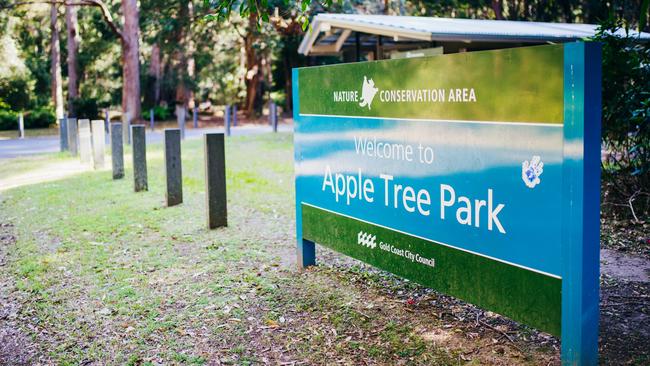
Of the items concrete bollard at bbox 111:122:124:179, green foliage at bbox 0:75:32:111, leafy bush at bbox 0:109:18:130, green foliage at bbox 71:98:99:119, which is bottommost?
concrete bollard at bbox 111:122:124:179

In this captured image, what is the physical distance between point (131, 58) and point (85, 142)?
14.7 metres

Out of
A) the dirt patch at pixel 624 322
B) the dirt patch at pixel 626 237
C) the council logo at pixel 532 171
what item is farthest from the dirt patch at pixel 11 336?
the dirt patch at pixel 626 237

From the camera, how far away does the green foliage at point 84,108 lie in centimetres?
3475

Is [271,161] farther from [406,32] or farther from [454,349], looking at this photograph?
[454,349]

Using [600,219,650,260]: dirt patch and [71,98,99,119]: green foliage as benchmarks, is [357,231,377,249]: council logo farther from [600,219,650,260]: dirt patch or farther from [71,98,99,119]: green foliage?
[71,98,99,119]: green foliage

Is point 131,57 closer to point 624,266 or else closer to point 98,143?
point 98,143

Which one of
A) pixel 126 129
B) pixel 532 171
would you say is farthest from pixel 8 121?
pixel 532 171

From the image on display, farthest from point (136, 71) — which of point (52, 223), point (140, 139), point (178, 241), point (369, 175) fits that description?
point (369, 175)

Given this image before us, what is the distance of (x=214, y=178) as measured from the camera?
8.54 metres

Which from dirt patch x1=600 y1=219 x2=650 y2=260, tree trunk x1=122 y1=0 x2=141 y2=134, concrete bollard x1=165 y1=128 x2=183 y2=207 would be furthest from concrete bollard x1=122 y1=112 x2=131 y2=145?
dirt patch x1=600 y1=219 x2=650 y2=260

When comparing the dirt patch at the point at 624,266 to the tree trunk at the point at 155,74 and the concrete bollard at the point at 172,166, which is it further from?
the tree trunk at the point at 155,74

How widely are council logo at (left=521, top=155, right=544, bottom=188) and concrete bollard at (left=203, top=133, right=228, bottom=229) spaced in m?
5.33

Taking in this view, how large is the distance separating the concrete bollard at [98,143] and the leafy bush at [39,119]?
20.5 meters

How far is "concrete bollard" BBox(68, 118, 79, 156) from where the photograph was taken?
1772 cm
